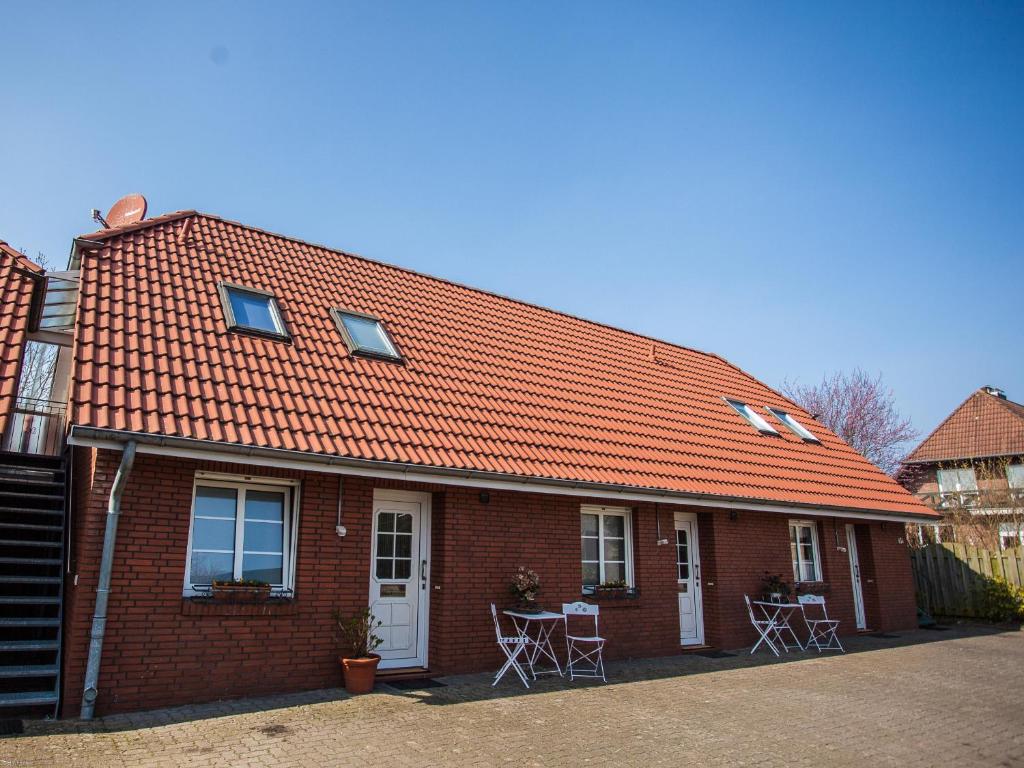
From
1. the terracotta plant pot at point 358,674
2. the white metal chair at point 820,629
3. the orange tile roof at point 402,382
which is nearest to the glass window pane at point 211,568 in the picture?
the orange tile roof at point 402,382

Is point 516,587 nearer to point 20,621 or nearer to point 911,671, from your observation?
point 20,621

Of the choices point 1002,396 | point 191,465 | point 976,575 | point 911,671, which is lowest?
point 911,671

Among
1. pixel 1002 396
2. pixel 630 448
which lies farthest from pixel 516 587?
pixel 1002 396

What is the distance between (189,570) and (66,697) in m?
1.54

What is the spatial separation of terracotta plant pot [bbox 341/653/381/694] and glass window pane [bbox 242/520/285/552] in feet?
4.94

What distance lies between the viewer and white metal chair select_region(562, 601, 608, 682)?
30.7 feet

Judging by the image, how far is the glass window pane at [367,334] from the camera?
10.4 metres

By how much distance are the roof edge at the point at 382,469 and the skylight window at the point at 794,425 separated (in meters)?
4.35

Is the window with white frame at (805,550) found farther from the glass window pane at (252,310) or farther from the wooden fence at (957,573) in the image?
the glass window pane at (252,310)

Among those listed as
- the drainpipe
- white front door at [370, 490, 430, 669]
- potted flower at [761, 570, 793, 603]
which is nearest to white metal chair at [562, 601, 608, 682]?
white front door at [370, 490, 430, 669]

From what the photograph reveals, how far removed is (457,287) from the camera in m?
14.3

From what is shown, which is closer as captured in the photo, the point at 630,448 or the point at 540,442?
the point at 540,442

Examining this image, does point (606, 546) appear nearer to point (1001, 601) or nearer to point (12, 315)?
point (12, 315)

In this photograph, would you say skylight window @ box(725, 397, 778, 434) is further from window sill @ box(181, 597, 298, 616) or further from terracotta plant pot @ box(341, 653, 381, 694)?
window sill @ box(181, 597, 298, 616)
